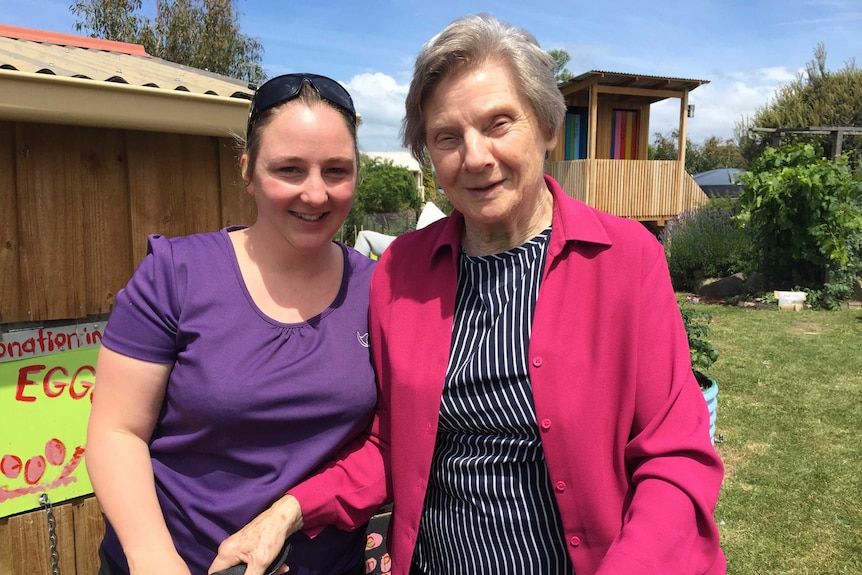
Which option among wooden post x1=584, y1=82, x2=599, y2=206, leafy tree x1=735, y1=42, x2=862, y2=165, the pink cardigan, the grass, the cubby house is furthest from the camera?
leafy tree x1=735, y1=42, x2=862, y2=165

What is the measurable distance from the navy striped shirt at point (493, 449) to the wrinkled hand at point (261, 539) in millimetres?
351

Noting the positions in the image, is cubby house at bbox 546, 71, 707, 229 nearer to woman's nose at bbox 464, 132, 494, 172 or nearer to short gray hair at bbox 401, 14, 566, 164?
short gray hair at bbox 401, 14, 566, 164

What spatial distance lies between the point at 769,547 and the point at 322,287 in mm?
3444

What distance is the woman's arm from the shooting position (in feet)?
5.12

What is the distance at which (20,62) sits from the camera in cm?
230

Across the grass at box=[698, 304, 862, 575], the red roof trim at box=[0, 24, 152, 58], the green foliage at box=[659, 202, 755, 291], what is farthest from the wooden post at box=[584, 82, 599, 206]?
the red roof trim at box=[0, 24, 152, 58]

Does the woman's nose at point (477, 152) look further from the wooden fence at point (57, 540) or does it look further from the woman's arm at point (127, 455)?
the wooden fence at point (57, 540)

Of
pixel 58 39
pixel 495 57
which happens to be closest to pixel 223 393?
pixel 495 57

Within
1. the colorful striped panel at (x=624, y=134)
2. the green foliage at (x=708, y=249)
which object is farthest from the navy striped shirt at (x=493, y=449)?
the colorful striped panel at (x=624, y=134)

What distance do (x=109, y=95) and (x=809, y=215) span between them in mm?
10733

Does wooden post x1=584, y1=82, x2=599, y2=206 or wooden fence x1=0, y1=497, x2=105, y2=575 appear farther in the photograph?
wooden post x1=584, y1=82, x2=599, y2=206

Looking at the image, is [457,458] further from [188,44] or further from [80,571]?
[188,44]

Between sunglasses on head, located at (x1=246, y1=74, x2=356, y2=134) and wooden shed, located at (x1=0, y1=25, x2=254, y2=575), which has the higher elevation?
sunglasses on head, located at (x1=246, y1=74, x2=356, y2=134)

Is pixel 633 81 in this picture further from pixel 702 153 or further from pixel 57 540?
pixel 702 153
